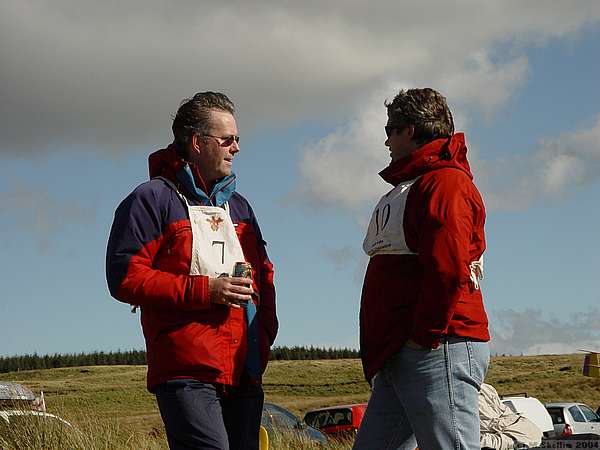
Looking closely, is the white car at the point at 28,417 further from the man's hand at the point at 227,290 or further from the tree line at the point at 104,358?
the tree line at the point at 104,358

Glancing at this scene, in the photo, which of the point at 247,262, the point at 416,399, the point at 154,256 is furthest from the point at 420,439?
the point at 154,256

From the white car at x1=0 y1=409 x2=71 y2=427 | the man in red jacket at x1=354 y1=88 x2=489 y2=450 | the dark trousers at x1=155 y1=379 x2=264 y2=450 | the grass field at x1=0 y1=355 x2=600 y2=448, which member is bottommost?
the grass field at x1=0 y1=355 x2=600 y2=448

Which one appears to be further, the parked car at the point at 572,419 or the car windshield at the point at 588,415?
the car windshield at the point at 588,415

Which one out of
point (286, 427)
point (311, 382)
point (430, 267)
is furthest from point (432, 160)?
point (311, 382)

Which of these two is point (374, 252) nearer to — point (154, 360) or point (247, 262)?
point (247, 262)

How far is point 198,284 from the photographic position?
4723 millimetres

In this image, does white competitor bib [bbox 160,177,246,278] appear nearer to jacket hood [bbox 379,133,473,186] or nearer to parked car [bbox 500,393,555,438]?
jacket hood [bbox 379,133,473,186]

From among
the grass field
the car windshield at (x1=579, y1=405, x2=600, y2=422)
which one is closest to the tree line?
the grass field

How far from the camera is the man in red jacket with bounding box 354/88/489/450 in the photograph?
4.63 m

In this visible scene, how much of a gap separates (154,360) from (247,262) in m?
0.59

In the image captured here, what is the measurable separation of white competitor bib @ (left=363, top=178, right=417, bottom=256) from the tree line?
8867 cm

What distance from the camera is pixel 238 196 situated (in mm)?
5320

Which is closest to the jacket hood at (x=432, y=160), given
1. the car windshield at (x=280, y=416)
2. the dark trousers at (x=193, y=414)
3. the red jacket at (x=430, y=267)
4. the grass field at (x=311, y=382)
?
the red jacket at (x=430, y=267)

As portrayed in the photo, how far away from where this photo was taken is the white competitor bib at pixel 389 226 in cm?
482
